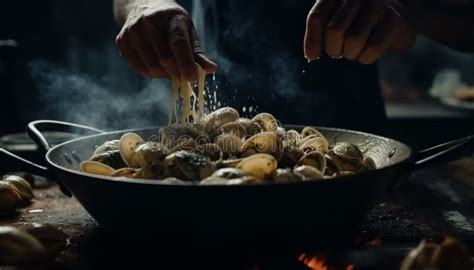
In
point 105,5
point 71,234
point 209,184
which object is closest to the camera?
point 209,184

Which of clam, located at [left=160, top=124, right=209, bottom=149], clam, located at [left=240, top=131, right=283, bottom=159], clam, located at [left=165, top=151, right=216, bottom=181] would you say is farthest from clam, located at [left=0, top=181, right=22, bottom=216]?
clam, located at [left=240, top=131, right=283, bottom=159]

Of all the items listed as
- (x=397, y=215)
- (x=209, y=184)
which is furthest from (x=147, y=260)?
(x=397, y=215)

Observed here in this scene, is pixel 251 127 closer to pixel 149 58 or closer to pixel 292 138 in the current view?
pixel 292 138

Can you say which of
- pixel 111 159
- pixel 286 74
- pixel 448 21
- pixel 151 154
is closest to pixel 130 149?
pixel 111 159

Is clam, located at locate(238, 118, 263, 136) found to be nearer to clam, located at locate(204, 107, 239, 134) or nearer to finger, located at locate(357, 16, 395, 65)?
clam, located at locate(204, 107, 239, 134)

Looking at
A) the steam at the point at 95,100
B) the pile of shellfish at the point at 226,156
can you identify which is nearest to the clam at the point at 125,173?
the pile of shellfish at the point at 226,156

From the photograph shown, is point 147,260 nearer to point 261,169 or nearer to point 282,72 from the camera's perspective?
point 261,169

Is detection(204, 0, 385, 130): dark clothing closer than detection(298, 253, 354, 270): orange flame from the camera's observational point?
No

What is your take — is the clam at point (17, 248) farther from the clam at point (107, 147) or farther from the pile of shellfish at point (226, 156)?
the clam at point (107, 147)
